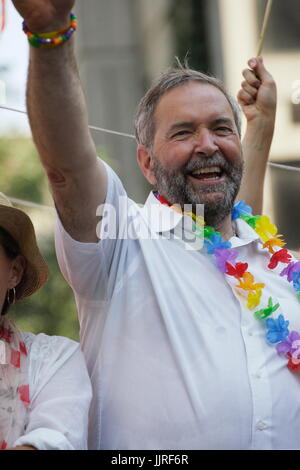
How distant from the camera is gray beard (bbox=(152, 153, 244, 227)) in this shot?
217cm

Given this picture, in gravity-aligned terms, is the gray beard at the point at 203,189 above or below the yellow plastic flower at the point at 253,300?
above

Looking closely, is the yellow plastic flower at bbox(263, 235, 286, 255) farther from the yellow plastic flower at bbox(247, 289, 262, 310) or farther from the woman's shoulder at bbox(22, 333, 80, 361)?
the woman's shoulder at bbox(22, 333, 80, 361)

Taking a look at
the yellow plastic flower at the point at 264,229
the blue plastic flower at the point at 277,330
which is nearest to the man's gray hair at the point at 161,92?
the yellow plastic flower at the point at 264,229

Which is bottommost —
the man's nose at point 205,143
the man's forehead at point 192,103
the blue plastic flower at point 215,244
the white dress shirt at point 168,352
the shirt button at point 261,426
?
the shirt button at point 261,426

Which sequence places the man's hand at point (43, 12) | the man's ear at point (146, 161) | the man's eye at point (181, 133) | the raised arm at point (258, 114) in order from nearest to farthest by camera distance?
the man's hand at point (43, 12)
the man's eye at point (181, 133)
the man's ear at point (146, 161)
the raised arm at point (258, 114)

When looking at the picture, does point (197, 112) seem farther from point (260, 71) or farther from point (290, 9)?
point (290, 9)

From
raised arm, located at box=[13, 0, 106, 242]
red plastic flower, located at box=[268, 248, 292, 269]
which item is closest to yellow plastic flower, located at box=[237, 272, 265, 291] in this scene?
red plastic flower, located at box=[268, 248, 292, 269]

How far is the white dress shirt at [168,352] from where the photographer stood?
1799mm

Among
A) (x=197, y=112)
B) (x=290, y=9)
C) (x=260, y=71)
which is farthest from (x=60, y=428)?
(x=290, y=9)

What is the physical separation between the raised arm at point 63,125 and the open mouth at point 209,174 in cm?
41

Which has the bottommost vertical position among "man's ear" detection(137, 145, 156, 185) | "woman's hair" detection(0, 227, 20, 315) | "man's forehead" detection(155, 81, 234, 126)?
"woman's hair" detection(0, 227, 20, 315)

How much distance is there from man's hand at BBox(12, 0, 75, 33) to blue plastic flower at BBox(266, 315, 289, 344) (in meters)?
0.81

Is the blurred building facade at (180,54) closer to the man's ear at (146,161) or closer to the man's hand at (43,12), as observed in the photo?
the man's ear at (146,161)
